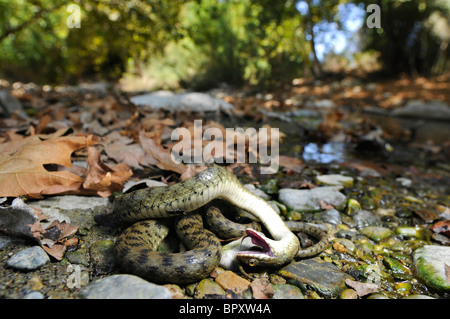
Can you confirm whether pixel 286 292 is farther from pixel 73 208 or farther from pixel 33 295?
pixel 73 208

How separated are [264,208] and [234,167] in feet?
3.12

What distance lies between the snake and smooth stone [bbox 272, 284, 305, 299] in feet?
0.50

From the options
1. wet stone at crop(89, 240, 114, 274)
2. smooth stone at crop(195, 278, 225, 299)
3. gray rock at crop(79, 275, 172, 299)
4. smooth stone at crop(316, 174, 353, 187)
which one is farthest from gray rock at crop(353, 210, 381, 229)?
wet stone at crop(89, 240, 114, 274)

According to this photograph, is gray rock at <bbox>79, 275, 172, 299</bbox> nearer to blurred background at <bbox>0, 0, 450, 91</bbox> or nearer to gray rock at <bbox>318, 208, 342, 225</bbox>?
gray rock at <bbox>318, 208, 342, 225</bbox>

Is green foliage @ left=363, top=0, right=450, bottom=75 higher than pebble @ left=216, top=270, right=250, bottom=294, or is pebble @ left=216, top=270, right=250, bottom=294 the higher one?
green foliage @ left=363, top=0, right=450, bottom=75

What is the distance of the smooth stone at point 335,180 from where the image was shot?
10.7ft

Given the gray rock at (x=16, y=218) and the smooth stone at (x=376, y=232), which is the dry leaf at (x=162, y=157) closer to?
the gray rock at (x=16, y=218)

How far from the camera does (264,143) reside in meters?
3.70

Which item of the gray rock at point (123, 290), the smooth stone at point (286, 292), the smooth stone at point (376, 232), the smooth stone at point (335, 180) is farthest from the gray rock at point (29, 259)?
the smooth stone at point (335, 180)

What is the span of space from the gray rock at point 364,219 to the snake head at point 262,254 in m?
1.08

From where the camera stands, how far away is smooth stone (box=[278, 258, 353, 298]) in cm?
174

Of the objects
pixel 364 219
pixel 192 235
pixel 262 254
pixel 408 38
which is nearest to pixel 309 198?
pixel 364 219

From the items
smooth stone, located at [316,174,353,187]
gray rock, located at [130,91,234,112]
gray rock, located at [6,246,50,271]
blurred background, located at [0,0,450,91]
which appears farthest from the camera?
blurred background, located at [0,0,450,91]

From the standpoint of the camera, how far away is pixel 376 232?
242 cm
